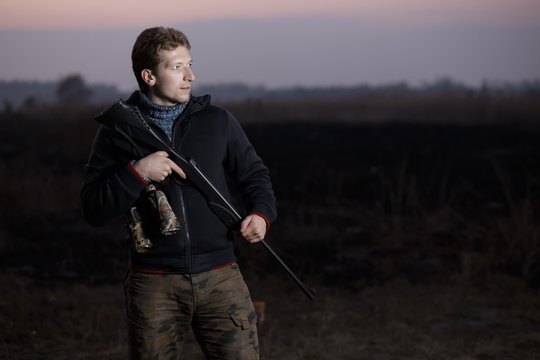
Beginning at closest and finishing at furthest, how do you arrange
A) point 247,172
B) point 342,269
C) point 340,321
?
point 247,172 < point 340,321 < point 342,269

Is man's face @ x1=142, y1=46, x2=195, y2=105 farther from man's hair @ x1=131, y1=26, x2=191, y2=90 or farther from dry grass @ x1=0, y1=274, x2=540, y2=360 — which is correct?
dry grass @ x1=0, y1=274, x2=540, y2=360

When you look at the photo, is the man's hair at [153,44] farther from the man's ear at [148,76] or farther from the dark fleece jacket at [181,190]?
the dark fleece jacket at [181,190]

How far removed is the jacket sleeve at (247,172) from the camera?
239cm

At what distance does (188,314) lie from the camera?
231cm

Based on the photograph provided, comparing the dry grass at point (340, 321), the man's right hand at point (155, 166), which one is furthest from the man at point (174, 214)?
the dry grass at point (340, 321)

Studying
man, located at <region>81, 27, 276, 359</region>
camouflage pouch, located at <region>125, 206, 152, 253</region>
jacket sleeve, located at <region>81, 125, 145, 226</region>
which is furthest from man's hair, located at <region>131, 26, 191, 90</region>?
camouflage pouch, located at <region>125, 206, 152, 253</region>

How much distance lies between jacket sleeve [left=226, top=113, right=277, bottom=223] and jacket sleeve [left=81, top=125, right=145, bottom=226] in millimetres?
382

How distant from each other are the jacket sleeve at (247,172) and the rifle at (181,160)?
0.11 m

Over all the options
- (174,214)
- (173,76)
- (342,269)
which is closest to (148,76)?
(173,76)

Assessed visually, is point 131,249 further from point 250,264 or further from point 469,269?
point 469,269

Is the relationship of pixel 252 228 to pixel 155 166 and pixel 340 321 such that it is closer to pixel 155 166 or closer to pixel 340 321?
pixel 155 166

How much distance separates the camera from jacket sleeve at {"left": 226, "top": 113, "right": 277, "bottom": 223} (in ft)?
7.84

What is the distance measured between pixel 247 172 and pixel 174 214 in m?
0.38

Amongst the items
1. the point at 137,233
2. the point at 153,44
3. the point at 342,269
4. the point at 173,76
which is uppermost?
the point at 153,44
